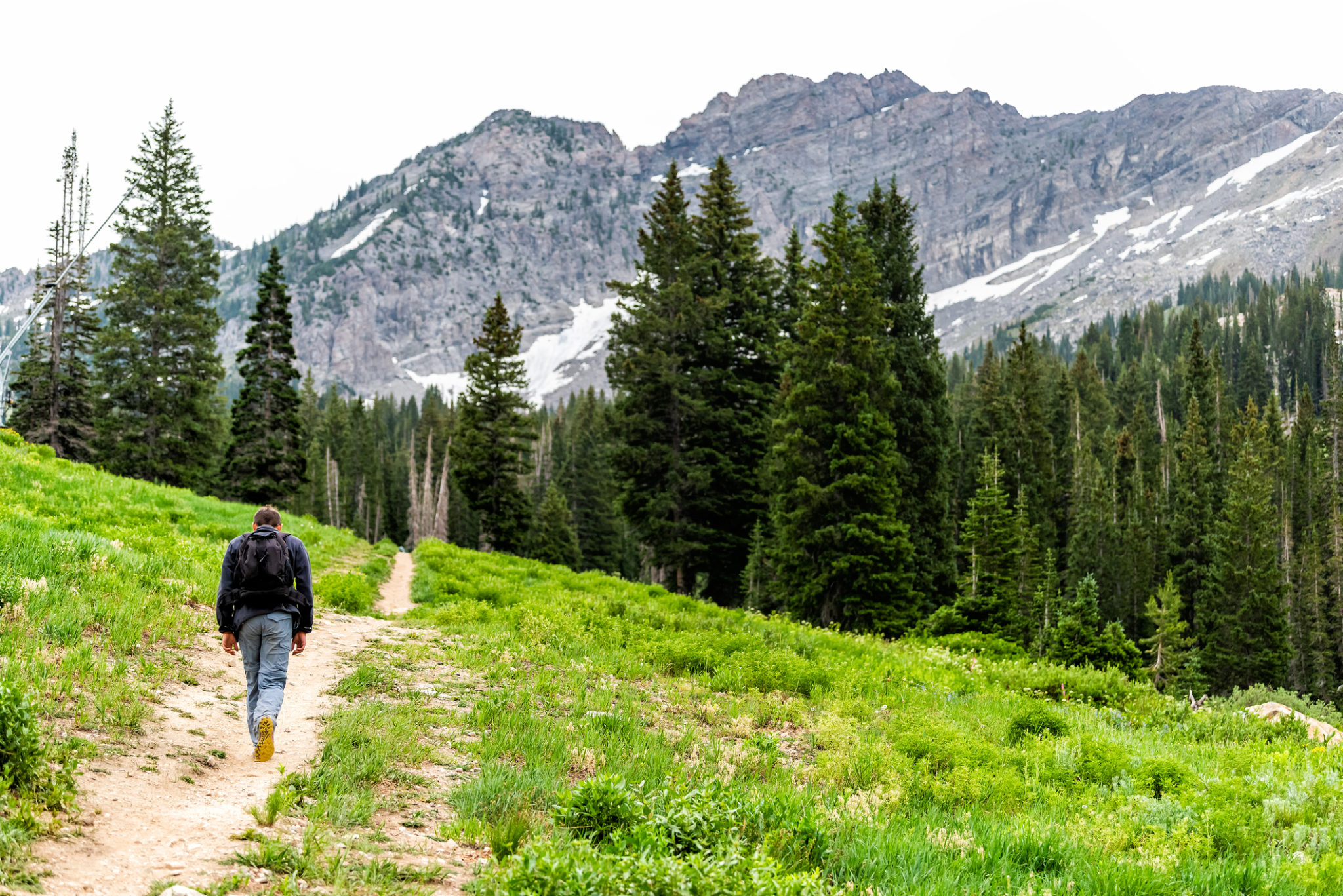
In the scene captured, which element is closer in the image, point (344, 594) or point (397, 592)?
point (344, 594)

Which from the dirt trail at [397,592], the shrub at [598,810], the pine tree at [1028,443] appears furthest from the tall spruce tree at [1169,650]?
the shrub at [598,810]

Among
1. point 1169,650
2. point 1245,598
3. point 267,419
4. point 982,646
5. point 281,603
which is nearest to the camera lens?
point 281,603

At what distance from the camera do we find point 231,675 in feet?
27.9

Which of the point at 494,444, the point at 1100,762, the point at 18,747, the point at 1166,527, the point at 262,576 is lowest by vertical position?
the point at 1100,762

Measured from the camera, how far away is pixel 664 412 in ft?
98.1

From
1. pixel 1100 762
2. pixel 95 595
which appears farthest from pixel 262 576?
pixel 1100 762

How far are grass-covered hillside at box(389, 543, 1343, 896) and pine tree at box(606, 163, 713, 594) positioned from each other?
14644 mm

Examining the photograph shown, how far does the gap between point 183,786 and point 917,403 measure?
2821cm

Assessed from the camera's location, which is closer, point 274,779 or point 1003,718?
point 274,779

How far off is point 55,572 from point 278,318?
122 feet

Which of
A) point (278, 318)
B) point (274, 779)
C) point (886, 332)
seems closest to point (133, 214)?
point (278, 318)

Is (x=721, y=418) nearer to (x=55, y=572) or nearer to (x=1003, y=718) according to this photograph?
(x=1003, y=718)

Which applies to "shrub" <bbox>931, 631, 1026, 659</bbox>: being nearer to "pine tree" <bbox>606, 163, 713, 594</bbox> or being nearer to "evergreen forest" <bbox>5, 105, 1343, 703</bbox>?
"evergreen forest" <bbox>5, 105, 1343, 703</bbox>

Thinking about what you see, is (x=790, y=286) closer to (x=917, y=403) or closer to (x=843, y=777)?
Result: (x=917, y=403)
